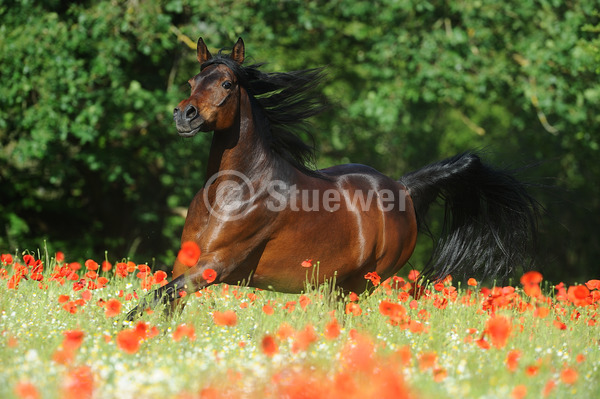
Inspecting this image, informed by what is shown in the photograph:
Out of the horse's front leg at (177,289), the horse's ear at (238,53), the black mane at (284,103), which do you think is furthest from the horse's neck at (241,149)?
the horse's front leg at (177,289)

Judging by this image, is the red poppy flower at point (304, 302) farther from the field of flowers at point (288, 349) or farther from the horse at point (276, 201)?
the horse at point (276, 201)

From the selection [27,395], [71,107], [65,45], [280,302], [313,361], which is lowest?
[280,302]

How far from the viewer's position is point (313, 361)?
3.29 m

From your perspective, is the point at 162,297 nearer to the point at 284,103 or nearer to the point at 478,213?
the point at 284,103

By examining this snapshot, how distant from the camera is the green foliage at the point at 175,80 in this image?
30.4ft

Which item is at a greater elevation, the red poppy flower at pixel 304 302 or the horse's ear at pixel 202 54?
the horse's ear at pixel 202 54

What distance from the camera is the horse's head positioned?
425 centimetres

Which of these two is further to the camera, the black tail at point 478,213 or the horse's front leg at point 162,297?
the black tail at point 478,213

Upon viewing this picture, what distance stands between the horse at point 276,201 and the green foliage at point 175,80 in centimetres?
351

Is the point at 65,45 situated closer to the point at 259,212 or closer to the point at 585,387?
the point at 259,212

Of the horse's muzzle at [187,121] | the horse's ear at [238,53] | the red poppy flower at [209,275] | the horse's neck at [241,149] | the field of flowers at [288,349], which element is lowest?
the field of flowers at [288,349]

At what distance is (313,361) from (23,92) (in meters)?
7.29

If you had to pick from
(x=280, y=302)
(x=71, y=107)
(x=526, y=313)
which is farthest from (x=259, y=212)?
(x=71, y=107)

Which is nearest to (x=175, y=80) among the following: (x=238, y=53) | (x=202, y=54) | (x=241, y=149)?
(x=202, y=54)
